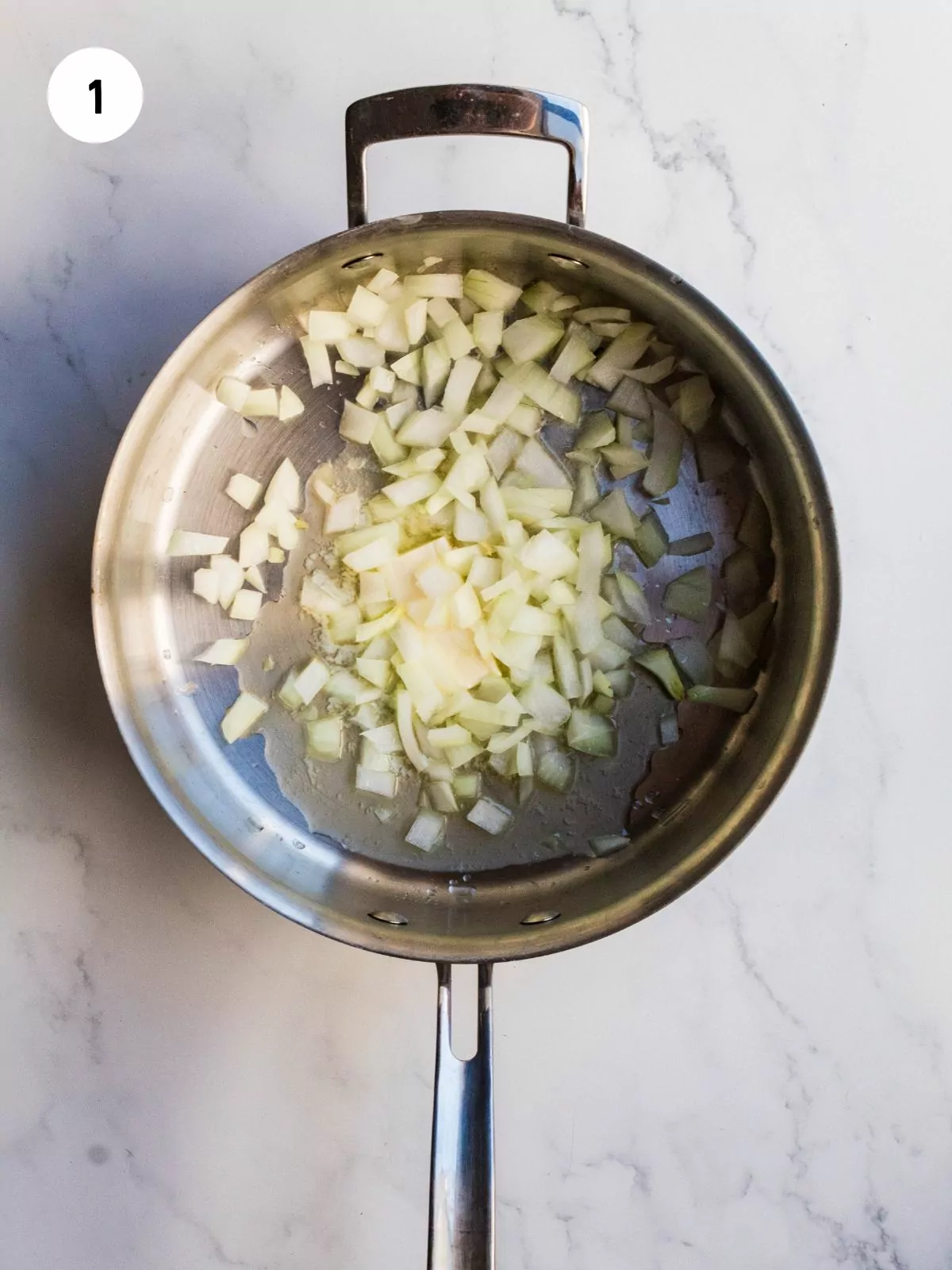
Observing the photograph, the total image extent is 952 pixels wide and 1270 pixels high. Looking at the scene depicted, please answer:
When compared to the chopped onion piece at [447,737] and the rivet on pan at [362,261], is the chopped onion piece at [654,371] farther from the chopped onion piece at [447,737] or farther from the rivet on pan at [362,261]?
the chopped onion piece at [447,737]

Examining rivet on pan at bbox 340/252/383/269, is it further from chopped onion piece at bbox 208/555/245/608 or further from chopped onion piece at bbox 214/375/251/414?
chopped onion piece at bbox 208/555/245/608

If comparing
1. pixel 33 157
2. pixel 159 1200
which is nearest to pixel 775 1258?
pixel 159 1200

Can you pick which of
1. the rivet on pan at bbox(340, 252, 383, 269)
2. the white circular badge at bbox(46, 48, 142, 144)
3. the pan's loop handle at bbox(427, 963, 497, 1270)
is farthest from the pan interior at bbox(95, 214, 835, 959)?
the white circular badge at bbox(46, 48, 142, 144)

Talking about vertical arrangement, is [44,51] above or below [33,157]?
above

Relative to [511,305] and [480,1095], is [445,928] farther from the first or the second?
[511,305]

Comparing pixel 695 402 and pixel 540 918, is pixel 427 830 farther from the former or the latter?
pixel 695 402

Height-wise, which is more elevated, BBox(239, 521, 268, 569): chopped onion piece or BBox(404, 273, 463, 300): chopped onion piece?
BBox(404, 273, 463, 300): chopped onion piece

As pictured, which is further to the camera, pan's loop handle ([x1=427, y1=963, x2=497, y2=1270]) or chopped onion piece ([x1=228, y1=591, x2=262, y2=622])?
chopped onion piece ([x1=228, y1=591, x2=262, y2=622])
